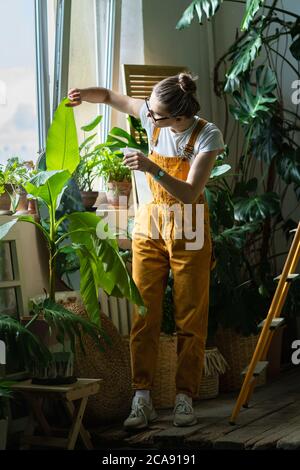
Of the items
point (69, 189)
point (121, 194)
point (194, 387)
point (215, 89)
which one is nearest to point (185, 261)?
point (194, 387)

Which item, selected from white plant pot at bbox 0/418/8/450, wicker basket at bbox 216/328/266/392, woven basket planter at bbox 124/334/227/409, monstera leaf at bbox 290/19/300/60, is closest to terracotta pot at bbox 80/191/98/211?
woven basket planter at bbox 124/334/227/409

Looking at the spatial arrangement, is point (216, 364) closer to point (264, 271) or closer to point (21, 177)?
point (264, 271)

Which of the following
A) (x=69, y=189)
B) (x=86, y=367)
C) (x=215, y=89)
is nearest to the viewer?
(x=86, y=367)

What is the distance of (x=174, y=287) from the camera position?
3.95 m

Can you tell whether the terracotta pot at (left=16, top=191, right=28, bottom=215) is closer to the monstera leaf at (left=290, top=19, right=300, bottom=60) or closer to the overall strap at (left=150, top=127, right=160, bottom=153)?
the overall strap at (left=150, top=127, right=160, bottom=153)

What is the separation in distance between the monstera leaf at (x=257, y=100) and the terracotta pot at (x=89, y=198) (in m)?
0.97

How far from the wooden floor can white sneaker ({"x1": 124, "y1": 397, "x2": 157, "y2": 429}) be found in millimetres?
34

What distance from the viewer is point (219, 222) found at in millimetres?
4848

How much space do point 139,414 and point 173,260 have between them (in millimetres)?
700

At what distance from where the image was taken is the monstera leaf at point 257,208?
16.0 feet

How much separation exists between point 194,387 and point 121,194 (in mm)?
1394

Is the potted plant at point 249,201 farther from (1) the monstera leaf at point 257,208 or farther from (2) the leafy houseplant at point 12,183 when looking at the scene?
(2) the leafy houseplant at point 12,183

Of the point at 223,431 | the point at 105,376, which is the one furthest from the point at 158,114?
the point at 223,431

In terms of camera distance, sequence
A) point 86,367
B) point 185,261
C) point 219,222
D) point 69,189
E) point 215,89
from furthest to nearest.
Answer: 1. point 215,89
2. point 219,222
3. point 69,189
4. point 86,367
5. point 185,261
